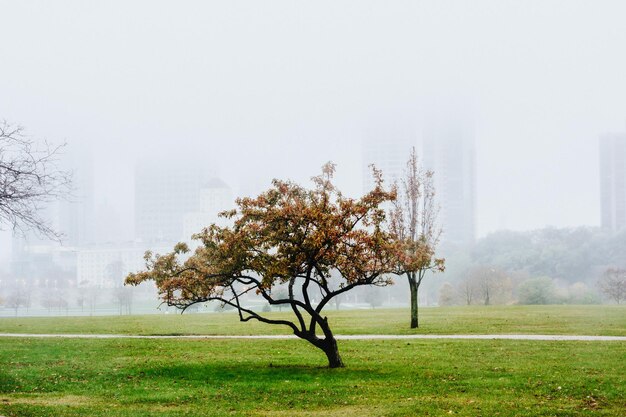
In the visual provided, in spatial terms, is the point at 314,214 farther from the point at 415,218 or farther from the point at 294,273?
the point at 415,218

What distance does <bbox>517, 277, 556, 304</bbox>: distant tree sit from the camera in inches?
3263

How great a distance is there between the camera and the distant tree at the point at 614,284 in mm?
82419

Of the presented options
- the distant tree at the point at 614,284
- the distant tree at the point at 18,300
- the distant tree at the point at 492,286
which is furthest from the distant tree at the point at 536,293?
the distant tree at the point at 18,300

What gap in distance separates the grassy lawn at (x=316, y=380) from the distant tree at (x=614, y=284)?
194 ft

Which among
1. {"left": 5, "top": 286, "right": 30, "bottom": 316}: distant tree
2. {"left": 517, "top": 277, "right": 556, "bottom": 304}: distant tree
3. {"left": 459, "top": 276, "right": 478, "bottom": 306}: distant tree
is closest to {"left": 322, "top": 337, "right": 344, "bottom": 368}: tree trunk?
{"left": 517, "top": 277, "right": 556, "bottom": 304}: distant tree

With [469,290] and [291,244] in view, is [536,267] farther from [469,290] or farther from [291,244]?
[291,244]

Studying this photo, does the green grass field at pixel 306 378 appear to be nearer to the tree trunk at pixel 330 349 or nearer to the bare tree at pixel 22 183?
the tree trunk at pixel 330 349

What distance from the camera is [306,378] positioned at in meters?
20.4

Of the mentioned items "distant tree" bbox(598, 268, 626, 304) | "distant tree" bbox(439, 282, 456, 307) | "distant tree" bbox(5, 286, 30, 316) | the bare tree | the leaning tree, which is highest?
the bare tree

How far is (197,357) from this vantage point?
2616 centimetres

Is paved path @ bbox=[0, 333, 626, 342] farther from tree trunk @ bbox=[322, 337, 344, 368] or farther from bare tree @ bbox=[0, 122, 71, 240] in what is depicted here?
bare tree @ bbox=[0, 122, 71, 240]

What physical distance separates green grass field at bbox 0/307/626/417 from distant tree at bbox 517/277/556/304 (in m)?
56.4

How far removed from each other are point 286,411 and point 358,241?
19.2 ft

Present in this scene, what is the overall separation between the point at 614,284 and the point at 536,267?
2200cm
